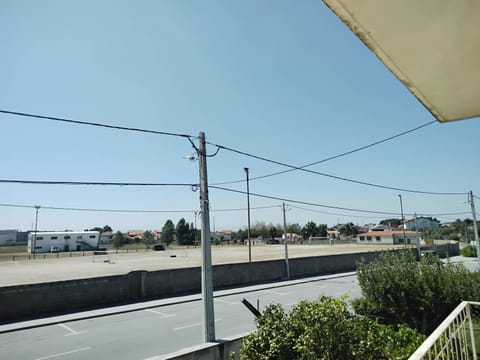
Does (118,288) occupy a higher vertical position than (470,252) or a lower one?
higher

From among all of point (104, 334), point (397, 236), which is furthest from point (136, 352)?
point (397, 236)

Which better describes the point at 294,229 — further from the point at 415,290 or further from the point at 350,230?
the point at 415,290

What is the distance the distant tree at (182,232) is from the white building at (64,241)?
90.6 ft

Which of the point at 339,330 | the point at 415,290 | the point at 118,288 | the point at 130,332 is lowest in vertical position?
the point at 130,332

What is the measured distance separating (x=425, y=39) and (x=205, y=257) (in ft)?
27.6

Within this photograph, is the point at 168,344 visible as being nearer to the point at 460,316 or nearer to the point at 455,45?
the point at 460,316

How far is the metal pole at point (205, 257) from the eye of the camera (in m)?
8.59

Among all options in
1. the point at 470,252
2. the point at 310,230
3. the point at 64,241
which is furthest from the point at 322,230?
the point at 64,241

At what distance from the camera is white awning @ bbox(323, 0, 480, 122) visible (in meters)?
1.87

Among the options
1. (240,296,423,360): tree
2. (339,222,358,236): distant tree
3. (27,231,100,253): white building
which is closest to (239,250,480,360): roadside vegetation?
(240,296,423,360): tree

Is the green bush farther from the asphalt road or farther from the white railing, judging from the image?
the white railing

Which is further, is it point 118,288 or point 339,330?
point 118,288

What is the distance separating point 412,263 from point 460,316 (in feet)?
25.7

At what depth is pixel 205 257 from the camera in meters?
9.52
